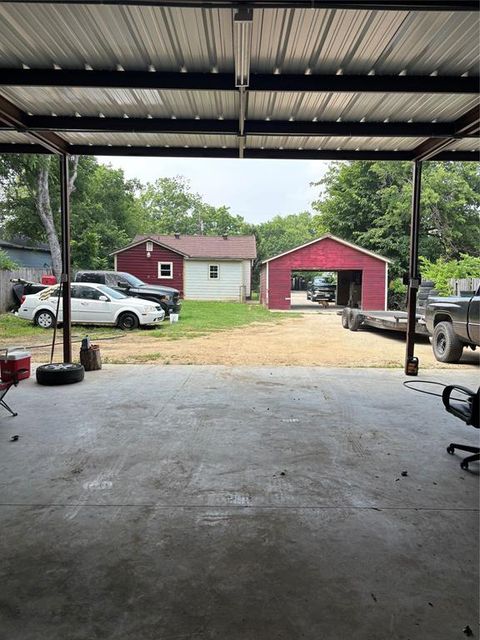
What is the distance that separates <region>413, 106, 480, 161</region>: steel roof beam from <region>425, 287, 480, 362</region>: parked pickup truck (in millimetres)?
2705

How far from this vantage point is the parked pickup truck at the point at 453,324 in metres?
7.38

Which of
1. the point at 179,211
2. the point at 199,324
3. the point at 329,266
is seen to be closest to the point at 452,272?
the point at 329,266

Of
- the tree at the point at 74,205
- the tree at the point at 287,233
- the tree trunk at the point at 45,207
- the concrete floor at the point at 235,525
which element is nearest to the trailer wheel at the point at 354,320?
the concrete floor at the point at 235,525

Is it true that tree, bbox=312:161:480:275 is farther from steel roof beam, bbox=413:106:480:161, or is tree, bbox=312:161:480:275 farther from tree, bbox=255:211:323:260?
tree, bbox=255:211:323:260

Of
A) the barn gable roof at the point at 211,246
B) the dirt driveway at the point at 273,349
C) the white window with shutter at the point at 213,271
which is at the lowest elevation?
the dirt driveway at the point at 273,349

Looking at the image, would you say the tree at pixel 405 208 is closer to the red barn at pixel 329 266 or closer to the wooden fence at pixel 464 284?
the red barn at pixel 329 266

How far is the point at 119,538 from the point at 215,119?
456cm

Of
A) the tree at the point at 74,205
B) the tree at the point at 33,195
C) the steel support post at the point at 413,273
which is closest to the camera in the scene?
the steel support post at the point at 413,273

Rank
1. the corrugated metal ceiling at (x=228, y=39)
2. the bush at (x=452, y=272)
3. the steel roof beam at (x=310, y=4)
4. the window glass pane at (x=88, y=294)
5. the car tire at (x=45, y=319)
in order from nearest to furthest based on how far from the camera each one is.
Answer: the steel roof beam at (x=310, y=4) < the corrugated metal ceiling at (x=228, y=39) < the window glass pane at (x=88, y=294) < the car tire at (x=45, y=319) < the bush at (x=452, y=272)

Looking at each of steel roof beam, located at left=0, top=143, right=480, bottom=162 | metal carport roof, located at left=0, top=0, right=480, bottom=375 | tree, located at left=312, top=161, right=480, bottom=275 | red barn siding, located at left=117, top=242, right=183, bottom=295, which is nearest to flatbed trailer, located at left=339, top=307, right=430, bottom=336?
steel roof beam, located at left=0, top=143, right=480, bottom=162

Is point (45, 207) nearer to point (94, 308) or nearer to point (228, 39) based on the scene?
point (94, 308)

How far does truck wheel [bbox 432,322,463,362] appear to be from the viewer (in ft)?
26.4

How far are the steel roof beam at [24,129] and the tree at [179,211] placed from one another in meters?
49.8

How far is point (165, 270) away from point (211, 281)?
9.54 feet
